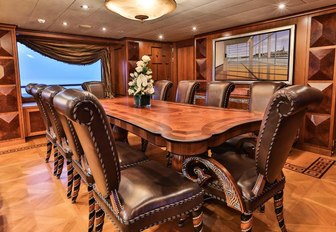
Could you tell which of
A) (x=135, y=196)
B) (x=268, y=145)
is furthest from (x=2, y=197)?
(x=268, y=145)

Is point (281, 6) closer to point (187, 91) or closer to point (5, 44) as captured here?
point (187, 91)

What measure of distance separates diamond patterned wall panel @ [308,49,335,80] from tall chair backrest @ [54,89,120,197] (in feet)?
11.8

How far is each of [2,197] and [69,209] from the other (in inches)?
32.1

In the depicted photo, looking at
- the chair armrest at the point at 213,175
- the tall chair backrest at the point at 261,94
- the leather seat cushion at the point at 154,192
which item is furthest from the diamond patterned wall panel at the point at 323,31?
the leather seat cushion at the point at 154,192

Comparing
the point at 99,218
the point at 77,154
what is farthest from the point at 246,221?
the point at 77,154

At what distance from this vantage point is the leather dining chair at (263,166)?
3.80ft

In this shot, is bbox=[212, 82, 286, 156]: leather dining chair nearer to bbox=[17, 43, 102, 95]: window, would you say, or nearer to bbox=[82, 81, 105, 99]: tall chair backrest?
bbox=[82, 81, 105, 99]: tall chair backrest

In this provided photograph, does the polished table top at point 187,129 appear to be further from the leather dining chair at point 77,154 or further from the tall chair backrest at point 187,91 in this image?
the tall chair backrest at point 187,91

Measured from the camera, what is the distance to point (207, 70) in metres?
5.27

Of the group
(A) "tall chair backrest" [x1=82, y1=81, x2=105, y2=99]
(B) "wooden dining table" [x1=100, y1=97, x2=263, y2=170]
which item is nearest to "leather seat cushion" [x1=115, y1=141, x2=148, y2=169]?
(B) "wooden dining table" [x1=100, y1=97, x2=263, y2=170]

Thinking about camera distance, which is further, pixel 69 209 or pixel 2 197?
pixel 2 197

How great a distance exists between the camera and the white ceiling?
10.0 ft

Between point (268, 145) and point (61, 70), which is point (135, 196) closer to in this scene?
point (268, 145)

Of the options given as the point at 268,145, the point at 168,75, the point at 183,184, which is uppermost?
the point at 168,75
